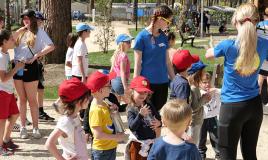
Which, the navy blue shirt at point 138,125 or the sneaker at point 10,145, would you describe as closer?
the navy blue shirt at point 138,125

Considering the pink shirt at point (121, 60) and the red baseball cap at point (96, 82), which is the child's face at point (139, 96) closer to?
the red baseball cap at point (96, 82)

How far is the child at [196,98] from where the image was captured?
482 cm

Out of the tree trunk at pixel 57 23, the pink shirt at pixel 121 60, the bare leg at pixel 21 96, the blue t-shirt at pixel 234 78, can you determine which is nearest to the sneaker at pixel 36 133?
the bare leg at pixel 21 96

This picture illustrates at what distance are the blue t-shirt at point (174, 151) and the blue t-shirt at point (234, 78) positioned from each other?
3.49 feet

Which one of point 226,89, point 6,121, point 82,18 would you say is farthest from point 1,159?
point 82,18

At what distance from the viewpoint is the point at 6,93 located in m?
5.70

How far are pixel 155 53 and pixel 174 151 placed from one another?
2.16 metres

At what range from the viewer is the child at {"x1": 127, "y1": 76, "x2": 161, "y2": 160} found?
4.13m

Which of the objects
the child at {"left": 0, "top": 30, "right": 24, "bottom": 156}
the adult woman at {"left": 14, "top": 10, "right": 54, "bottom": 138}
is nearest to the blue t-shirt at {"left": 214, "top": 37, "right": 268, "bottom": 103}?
the child at {"left": 0, "top": 30, "right": 24, "bottom": 156}

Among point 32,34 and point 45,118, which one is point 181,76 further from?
point 45,118

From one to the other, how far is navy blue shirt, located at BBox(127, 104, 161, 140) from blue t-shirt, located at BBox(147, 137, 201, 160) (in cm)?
96

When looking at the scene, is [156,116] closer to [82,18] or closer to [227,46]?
[227,46]

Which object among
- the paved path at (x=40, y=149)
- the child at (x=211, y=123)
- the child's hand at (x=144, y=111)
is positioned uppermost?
the child's hand at (x=144, y=111)

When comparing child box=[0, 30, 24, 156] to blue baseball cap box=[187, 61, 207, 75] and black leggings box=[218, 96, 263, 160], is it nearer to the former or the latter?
blue baseball cap box=[187, 61, 207, 75]
